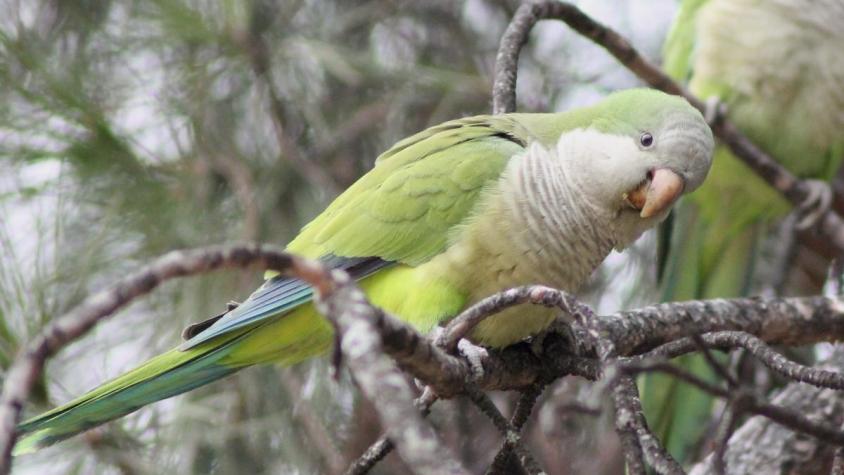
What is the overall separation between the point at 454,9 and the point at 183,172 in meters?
1.01

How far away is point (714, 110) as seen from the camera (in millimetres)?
2932

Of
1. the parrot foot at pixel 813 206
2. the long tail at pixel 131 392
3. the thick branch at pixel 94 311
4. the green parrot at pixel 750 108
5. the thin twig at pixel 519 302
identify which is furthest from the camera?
the green parrot at pixel 750 108

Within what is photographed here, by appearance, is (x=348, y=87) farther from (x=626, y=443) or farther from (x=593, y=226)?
(x=626, y=443)

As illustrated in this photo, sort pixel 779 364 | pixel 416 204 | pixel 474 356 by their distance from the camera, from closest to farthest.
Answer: pixel 779 364
pixel 474 356
pixel 416 204

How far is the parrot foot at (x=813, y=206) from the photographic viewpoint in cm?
287

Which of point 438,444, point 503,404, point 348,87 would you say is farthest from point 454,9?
point 438,444

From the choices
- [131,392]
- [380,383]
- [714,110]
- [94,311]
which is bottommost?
[380,383]

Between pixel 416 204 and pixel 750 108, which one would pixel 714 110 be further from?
pixel 416 204

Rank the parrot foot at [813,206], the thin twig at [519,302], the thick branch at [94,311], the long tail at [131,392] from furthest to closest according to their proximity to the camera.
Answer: the parrot foot at [813,206]
the long tail at [131,392]
the thin twig at [519,302]
the thick branch at [94,311]

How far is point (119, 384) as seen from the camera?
Answer: 1.73 meters

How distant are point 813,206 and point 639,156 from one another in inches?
49.9

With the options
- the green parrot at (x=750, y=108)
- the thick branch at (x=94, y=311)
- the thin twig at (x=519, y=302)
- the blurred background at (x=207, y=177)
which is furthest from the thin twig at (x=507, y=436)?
the green parrot at (x=750, y=108)

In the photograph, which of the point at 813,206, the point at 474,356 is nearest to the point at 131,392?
the point at 474,356

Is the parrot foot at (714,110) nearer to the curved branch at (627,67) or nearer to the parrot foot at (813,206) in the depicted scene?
the curved branch at (627,67)
